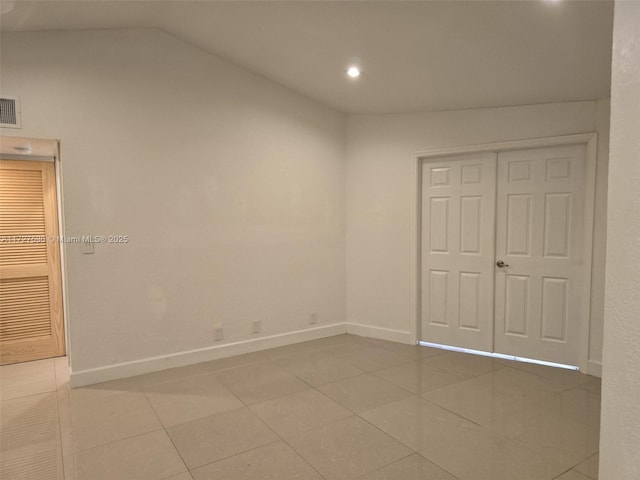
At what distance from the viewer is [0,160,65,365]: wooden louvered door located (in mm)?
3686

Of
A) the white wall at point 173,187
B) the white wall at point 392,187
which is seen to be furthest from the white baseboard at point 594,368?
the white wall at point 173,187

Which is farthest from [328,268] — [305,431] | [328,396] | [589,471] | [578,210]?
[589,471]

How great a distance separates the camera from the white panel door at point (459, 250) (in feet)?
13.0

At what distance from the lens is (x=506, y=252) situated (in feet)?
12.7

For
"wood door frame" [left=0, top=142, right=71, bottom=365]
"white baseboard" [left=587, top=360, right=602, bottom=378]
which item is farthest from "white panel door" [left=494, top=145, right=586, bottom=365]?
"wood door frame" [left=0, top=142, right=71, bottom=365]

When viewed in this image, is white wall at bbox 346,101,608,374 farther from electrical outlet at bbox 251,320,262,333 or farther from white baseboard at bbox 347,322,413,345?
electrical outlet at bbox 251,320,262,333

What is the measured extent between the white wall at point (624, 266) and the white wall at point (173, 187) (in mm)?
3320

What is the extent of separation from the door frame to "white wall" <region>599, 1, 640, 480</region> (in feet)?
9.66

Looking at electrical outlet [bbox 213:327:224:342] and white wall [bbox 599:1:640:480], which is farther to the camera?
electrical outlet [bbox 213:327:224:342]

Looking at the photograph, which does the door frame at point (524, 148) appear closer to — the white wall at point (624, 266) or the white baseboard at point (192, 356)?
the white baseboard at point (192, 356)

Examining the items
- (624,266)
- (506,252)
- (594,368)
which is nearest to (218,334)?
(506,252)

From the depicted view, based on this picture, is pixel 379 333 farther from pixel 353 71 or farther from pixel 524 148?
pixel 353 71

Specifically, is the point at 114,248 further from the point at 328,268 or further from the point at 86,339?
the point at 328,268

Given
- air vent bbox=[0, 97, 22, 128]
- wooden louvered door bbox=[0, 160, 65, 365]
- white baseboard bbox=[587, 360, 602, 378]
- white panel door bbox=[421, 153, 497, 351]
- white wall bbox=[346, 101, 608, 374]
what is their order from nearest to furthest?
1. air vent bbox=[0, 97, 22, 128]
2. white baseboard bbox=[587, 360, 602, 378]
3. wooden louvered door bbox=[0, 160, 65, 365]
4. white wall bbox=[346, 101, 608, 374]
5. white panel door bbox=[421, 153, 497, 351]
